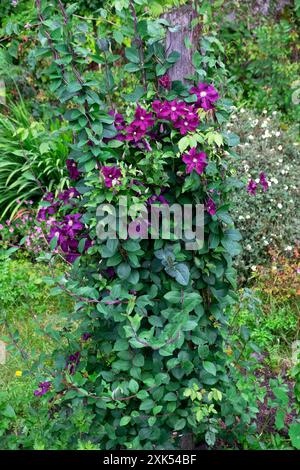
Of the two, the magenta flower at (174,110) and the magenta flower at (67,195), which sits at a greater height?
the magenta flower at (174,110)

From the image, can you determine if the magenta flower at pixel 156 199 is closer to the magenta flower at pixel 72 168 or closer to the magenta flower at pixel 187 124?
the magenta flower at pixel 187 124

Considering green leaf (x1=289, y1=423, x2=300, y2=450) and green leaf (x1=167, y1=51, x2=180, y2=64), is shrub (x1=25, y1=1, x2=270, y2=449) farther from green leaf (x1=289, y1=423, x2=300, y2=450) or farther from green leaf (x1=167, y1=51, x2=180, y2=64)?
green leaf (x1=289, y1=423, x2=300, y2=450)

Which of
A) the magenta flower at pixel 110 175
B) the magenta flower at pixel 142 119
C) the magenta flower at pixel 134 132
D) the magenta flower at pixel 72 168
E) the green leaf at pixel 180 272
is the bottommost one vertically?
the green leaf at pixel 180 272

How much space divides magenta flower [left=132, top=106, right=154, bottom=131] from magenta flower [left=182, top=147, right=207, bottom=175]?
164 millimetres

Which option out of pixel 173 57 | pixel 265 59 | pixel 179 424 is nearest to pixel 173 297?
pixel 179 424

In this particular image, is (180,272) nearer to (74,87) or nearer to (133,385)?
(133,385)

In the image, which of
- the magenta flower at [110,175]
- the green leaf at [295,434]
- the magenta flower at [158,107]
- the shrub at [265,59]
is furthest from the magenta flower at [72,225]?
the shrub at [265,59]

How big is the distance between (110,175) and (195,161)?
294 millimetres

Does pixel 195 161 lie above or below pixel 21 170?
below

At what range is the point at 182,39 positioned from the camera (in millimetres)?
2363

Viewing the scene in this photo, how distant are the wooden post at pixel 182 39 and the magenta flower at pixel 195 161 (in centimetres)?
A: 29

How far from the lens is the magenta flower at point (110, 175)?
90.0 inches

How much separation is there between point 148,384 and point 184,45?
46.9 inches

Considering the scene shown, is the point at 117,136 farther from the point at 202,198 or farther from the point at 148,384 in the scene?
the point at 148,384
